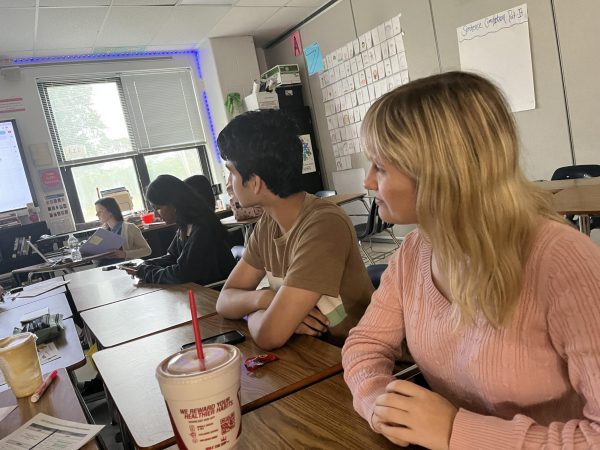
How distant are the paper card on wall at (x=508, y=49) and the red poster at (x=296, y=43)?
2.57 m

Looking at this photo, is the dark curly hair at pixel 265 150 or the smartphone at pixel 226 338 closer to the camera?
the smartphone at pixel 226 338

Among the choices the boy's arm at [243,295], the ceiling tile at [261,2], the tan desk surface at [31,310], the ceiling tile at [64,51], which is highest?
the ceiling tile at [64,51]

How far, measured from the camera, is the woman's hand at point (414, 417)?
2.29ft

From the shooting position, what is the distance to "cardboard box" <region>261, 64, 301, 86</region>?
236 inches

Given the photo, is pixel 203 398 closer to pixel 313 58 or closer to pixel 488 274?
pixel 488 274

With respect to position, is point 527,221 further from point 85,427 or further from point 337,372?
point 85,427

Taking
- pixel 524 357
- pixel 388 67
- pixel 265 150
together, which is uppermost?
pixel 388 67

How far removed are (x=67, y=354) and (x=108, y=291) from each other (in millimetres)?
1080

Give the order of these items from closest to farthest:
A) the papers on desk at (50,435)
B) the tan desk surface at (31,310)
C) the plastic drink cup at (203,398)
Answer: the plastic drink cup at (203,398), the papers on desk at (50,435), the tan desk surface at (31,310)

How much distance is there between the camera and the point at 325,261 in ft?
4.24

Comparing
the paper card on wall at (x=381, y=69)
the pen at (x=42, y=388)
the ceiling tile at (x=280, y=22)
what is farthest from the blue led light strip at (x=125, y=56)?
the pen at (x=42, y=388)

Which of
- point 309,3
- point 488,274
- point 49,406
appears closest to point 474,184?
point 488,274

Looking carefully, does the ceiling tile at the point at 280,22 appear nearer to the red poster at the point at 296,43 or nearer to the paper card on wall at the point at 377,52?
the red poster at the point at 296,43

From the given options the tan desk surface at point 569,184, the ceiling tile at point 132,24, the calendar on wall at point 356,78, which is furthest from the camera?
the calendar on wall at point 356,78
